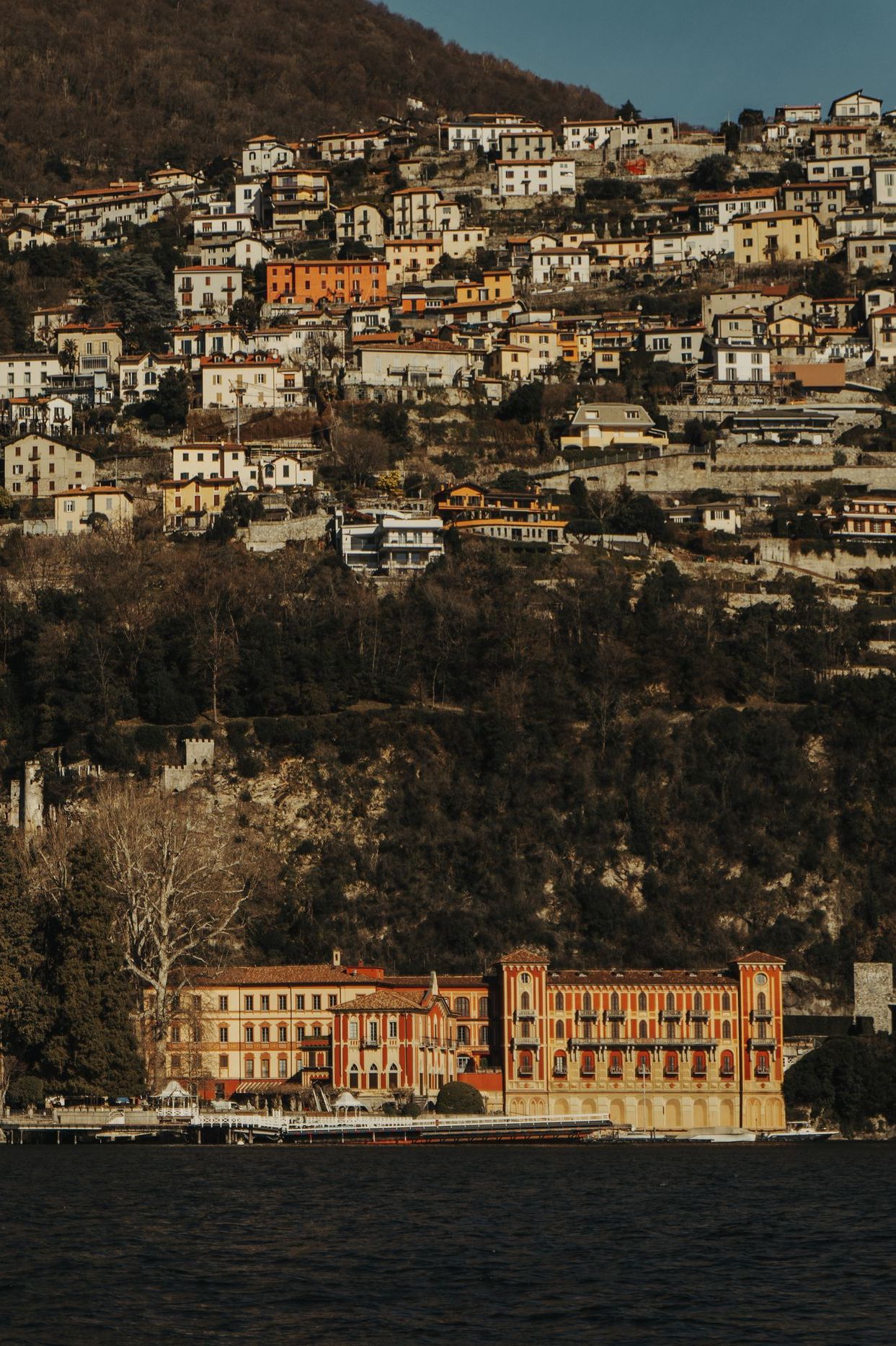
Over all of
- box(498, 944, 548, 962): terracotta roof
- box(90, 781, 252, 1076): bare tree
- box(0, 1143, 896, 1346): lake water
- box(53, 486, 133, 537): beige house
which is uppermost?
box(53, 486, 133, 537): beige house

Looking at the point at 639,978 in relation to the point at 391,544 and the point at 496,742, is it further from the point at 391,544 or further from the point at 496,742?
the point at 391,544

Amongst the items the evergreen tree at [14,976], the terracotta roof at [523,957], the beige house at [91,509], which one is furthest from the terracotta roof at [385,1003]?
the beige house at [91,509]

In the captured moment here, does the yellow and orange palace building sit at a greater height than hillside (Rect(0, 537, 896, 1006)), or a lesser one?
lesser

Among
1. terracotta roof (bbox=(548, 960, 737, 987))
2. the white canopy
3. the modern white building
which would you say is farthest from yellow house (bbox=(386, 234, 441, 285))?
the white canopy

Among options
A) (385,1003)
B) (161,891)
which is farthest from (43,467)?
(385,1003)

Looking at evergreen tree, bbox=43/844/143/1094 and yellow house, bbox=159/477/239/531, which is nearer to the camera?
evergreen tree, bbox=43/844/143/1094

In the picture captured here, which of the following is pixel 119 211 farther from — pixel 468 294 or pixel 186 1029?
pixel 186 1029

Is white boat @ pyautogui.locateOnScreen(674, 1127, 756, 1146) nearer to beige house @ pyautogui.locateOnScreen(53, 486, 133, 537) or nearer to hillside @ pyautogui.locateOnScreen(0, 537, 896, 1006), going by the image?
hillside @ pyautogui.locateOnScreen(0, 537, 896, 1006)
